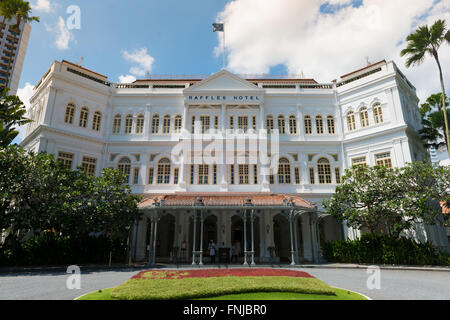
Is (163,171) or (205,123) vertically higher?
(205,123)

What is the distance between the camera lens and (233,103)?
80.7 feet

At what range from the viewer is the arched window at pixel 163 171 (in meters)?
23.7

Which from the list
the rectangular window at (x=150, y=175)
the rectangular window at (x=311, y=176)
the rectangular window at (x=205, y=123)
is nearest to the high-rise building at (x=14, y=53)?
the rectangular window at (x=150, y=175)

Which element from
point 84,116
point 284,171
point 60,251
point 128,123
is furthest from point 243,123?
point 60,251

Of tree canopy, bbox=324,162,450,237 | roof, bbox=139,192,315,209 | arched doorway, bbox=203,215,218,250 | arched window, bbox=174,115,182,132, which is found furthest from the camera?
arched window, bbox=174,115,182,132

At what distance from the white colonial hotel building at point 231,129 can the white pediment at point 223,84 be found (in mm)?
94

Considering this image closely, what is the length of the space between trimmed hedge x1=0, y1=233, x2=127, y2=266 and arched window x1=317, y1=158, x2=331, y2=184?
17.4 m

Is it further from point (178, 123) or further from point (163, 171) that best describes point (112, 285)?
point (178, 123)

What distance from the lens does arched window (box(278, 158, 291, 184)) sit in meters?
23.7

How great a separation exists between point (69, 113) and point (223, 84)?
46.2ft

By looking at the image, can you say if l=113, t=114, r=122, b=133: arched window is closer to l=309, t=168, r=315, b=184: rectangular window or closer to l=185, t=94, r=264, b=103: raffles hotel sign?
l=185, t=94, r=264, b=103: raffles hotel sign

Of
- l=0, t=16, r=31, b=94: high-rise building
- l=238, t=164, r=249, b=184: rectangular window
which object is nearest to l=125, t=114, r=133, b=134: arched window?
l=238, t=164, r=249, b=184: rectangular window

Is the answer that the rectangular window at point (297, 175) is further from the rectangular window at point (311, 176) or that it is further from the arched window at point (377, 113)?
the arched window at point (377, 113)

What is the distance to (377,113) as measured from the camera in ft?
76.0
